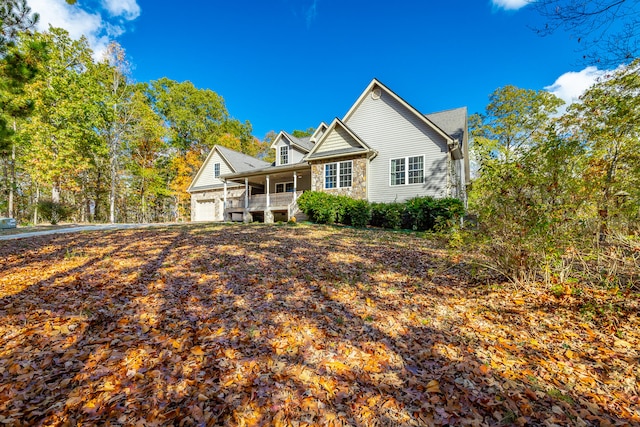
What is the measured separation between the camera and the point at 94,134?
2205 centimetres

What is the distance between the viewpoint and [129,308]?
4004 millimetres

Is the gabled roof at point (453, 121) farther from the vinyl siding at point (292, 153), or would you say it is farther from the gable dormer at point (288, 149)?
the vinyl siding at point (292, 153)

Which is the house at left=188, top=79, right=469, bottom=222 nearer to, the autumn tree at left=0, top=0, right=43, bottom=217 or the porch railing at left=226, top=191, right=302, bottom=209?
the porch railing at left=226, top=191, right=302, bottom=209

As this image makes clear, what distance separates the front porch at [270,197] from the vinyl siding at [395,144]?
4.16 metres

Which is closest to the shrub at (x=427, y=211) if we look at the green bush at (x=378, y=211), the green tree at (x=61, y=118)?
the green bush at (x=378, y=211)

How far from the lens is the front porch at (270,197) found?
17266mm

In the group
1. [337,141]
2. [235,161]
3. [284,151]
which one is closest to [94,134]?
[235,161]

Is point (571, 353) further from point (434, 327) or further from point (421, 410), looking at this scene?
point (421, 410)

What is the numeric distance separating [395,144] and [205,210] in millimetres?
17501

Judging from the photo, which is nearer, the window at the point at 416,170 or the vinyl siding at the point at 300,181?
the window at the point at 416,170

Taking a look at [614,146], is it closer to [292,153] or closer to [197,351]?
[197,351]

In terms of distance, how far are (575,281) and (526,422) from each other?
10.9ft

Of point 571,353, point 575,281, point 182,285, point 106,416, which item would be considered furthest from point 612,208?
point 182,285

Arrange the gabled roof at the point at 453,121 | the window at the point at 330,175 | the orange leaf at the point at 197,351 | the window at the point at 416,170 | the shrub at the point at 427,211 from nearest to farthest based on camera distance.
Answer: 1. the orange leaf at the point at 197,351
2. the shrub at the point at 427,211
3. the window at the point at 416,170
4. the gabled roof at the point at 453,121
5. the window at the point at 330,175
